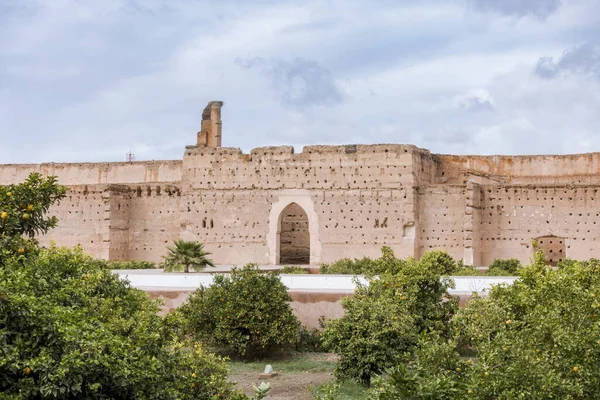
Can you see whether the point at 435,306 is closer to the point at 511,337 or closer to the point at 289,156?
the point at 511,337

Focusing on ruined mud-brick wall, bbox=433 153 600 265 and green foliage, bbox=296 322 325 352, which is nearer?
green foliage, bbox=296 322 325 352

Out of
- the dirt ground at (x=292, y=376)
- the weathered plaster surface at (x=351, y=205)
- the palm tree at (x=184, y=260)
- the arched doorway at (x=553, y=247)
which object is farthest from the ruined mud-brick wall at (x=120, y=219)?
the dirt ground at (x=292, y=376)

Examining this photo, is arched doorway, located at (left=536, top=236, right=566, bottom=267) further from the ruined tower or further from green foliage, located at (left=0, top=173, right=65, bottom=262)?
green foliage, located at (left=0, top=173, right=65, bottom=262)

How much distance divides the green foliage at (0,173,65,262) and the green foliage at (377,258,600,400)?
3.44m

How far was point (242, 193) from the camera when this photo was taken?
2961cm

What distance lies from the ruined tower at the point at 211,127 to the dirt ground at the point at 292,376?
2155 cm

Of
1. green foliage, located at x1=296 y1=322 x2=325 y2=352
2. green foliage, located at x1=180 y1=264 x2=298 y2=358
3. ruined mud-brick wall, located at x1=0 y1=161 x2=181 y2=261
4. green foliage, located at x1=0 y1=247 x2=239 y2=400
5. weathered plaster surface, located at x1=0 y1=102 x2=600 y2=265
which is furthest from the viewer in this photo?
ruined mud-brick wall, located at x1=0 y1=161 x2=181 y2=261

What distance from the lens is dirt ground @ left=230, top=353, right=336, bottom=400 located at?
11444 mm

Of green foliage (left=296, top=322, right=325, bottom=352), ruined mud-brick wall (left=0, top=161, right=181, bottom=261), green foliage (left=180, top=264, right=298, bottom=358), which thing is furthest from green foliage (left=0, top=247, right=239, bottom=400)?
ruined mud-brick wall (left=0, top=161, right=181, bottom=261)

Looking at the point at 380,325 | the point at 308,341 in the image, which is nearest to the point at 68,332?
the point at 380,325

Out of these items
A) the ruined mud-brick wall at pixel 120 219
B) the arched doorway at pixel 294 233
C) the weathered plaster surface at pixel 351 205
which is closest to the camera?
the weathered plaster surface at pixel 351 205

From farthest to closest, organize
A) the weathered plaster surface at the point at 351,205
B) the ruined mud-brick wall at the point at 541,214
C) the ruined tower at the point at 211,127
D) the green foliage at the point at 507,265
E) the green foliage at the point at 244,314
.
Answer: the ruined tower at the point at 211,127 → the weathered plaster surface at the point at 351,205 → the ruined mud-brick wall at the point at 541,214 → the green foliage at the point at 507,265 → the green foliage at the point at 244,314

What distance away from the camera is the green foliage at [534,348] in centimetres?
685

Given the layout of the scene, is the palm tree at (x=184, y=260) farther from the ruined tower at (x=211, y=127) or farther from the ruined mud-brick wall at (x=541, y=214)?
the ruined tower at (x=211, y=127)
